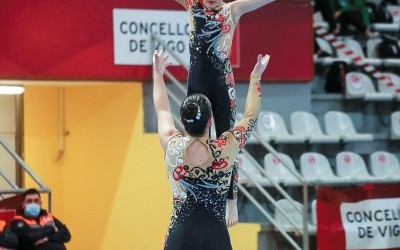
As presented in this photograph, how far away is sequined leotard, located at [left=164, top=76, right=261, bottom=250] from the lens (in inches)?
175

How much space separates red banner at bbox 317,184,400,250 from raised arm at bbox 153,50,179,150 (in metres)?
3.30

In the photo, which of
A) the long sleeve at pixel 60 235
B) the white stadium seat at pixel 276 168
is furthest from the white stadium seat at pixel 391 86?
the long sleeve at pixel 60 235

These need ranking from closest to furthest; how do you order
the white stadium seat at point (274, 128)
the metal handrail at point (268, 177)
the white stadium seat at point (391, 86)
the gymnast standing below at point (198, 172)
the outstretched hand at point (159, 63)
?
the gymnast standing below at point (198, 172)
the outstretched hand at point (159, 63)
the metal handrail at point (268, 177)
the white stadium seat at point (274, 128)
the white stadium seat at point (391, 86)

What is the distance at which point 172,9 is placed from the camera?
9.41 metres

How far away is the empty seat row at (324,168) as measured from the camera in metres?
9.27

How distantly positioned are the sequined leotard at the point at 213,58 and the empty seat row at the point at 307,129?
14.5 ft

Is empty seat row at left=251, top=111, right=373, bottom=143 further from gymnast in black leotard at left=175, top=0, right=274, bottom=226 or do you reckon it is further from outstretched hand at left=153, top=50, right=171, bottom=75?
outstretched hand at left=153, top=50, right=171, bottom=75

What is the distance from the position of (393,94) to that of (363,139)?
877 mm

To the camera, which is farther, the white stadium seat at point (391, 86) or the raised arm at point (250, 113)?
the white stadium seat at point (391, 86)

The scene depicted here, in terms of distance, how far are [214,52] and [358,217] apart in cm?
328

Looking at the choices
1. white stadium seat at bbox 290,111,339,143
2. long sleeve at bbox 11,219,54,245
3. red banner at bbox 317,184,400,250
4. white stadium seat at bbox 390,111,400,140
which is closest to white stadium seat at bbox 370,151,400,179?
white stadium seat at bbox 390,111,400,140

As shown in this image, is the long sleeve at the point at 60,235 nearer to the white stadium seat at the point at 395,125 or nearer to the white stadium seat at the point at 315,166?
the white stadium seat at the point at 315,166

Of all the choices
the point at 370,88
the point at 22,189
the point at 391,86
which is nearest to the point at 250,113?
the point at 22,189

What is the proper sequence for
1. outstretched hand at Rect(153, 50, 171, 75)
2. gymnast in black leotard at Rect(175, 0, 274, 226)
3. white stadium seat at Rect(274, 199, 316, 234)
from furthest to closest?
white stadium seat at Rect(274, 199, 316, 234) → gymnast in black leotard at Rect(175, 0, 274, 226) → outstretched hand at Rect(153, 50, 171, 75)
